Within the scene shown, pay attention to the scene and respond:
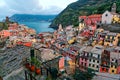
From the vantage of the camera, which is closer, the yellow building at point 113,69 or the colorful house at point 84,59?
the yellow building at point 113,69

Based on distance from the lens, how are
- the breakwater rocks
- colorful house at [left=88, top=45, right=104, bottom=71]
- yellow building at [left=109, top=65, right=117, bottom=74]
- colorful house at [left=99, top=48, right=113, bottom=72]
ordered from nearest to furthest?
the breakwater rocks, yellow building at [left=109, top=65, right=117, bottom=74], colorful house at [left=99, top=48, right=113, bottom=72], colorful house at [left=88, top=45, right=104, bottom=71]

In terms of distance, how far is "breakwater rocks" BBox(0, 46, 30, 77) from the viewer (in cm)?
1011

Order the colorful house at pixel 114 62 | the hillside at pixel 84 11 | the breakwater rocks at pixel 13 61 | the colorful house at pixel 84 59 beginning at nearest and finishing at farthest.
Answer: the breakwater rocks at pixel 13 61, the colorful house at pixel 114 62, the colorful house at pixel 84 59, the hillside at pixel 84 11

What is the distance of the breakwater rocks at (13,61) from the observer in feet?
33.2

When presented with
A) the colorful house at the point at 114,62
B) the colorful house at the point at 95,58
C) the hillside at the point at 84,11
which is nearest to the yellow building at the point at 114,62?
the colorful house at the point at 114,62

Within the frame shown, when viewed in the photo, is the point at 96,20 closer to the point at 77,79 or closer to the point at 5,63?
the point at 77,79

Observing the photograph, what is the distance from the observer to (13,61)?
35.5ft

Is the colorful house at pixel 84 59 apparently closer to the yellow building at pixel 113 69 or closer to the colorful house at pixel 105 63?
the colorful house at pixel 105 63

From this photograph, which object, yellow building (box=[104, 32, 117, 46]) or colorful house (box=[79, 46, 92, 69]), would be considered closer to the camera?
colorful house (box=[79, 46, 92, 69])

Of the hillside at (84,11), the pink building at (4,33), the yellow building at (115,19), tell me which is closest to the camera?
the yellow building at (115,19)

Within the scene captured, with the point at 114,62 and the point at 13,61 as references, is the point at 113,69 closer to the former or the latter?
the point at 114,62

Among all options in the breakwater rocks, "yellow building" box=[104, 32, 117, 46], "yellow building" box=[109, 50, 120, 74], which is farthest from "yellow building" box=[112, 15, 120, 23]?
the breakwater rocks

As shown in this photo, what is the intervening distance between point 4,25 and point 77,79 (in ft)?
172

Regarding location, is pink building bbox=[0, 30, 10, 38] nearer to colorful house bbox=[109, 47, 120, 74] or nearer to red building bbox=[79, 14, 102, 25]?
red building bbox=[79, 14, 102, 25]
